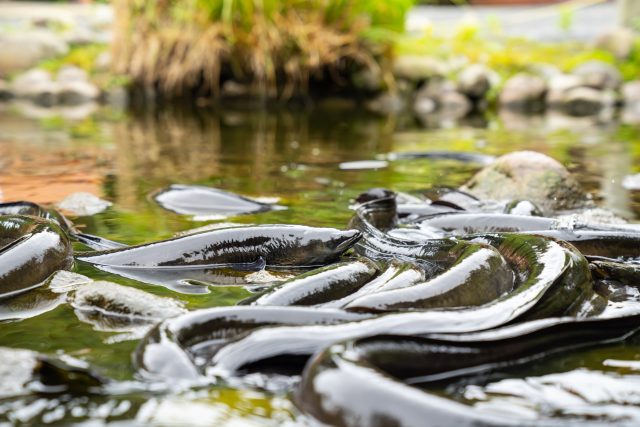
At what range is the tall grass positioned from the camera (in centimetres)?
1128

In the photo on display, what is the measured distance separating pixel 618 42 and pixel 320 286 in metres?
11.3

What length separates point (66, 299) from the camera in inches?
102

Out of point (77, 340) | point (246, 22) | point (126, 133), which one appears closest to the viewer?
point (77, 340)

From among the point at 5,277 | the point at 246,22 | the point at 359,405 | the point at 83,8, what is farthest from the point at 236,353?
the point at 83,8

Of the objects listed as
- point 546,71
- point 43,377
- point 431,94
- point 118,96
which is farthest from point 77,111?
point 43,377

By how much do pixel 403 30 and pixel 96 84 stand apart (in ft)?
15.9

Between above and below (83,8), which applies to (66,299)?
below

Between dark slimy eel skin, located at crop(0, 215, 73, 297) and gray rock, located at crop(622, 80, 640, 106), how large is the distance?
10418 mm

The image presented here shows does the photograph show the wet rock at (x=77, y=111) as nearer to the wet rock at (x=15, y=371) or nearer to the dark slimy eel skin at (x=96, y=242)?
the dark slimy eel skin at (x=96, y=242)

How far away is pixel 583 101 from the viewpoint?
11.5 metres

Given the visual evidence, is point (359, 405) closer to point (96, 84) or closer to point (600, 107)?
point (600, 107)

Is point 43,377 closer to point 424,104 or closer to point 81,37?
point 424,104

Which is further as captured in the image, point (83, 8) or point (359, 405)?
point (83, 8)

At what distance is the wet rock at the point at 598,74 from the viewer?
11.7 m
